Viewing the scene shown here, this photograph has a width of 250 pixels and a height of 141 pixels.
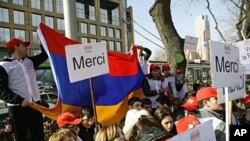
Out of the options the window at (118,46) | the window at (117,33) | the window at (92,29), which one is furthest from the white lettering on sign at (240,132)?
the window at (117,33)

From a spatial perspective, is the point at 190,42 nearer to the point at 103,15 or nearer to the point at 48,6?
the point at 48,6

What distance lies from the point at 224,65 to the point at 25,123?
249 cm

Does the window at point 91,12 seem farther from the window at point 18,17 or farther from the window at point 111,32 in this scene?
the window at point 18,17

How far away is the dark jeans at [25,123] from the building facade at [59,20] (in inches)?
1452

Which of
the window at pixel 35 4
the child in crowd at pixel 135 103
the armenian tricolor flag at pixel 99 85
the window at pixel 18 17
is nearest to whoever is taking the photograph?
the armenian tricolor flag at pixel 99 85

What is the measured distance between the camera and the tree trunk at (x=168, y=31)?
401 inches

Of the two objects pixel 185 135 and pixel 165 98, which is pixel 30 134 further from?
pixel 185 135

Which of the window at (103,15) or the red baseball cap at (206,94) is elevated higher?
the window at (103,15)

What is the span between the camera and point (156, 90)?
698cm

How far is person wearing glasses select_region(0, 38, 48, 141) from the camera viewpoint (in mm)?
4832

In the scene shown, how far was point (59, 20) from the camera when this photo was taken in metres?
63.2

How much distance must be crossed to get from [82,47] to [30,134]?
1.29 meters

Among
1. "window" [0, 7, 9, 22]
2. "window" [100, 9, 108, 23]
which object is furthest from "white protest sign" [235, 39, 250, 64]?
"window" [100, 9, 108, 23]

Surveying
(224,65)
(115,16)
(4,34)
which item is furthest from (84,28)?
(224,65)
